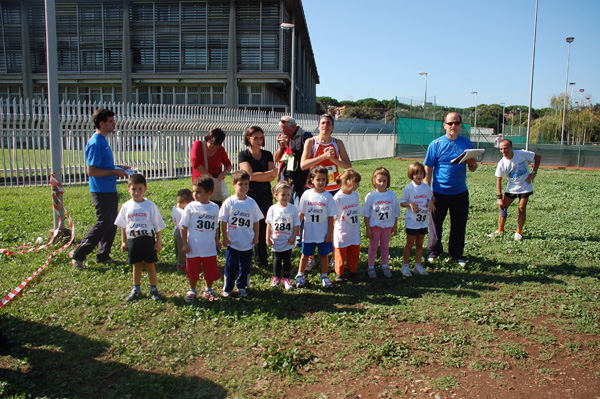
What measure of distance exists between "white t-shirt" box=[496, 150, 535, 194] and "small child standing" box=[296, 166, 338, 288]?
14.2ft

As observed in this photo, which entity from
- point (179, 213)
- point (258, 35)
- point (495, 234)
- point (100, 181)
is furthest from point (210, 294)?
point (258, 35)

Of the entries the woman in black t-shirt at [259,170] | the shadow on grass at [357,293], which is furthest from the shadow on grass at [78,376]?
the woman in black t-shirt at [259,170]

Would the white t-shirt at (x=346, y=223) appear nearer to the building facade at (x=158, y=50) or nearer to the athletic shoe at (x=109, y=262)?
the athletic shoe at (x=109, y=262)

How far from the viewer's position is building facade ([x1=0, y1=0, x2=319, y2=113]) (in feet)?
130

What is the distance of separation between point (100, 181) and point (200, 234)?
191cm

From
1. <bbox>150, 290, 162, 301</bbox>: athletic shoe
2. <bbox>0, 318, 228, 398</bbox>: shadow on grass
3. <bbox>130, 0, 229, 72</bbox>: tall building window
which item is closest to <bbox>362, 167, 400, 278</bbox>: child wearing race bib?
<bbox>150, 290, 162, 301</bbox>: athletic shoe

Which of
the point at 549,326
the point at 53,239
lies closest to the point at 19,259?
the point at 53,239

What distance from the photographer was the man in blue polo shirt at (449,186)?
652cm

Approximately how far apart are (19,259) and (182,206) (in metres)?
2.43

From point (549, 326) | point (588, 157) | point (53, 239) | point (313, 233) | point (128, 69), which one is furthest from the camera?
point (128, 69)

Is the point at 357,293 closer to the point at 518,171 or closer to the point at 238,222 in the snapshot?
the point at 238,222

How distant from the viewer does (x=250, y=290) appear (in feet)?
18.1

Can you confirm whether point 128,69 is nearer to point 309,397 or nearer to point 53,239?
point 53,239

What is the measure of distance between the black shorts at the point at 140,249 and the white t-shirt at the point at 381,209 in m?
2.61
